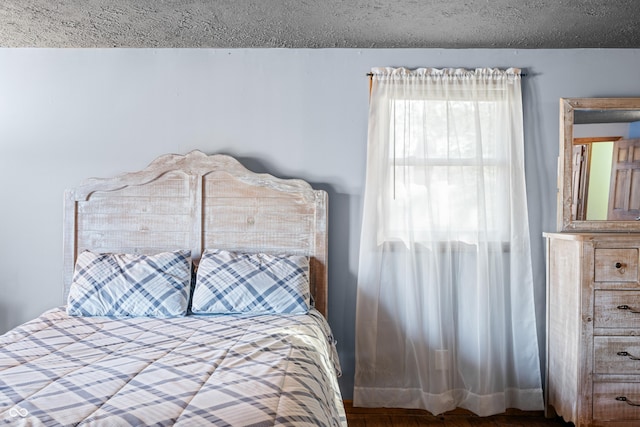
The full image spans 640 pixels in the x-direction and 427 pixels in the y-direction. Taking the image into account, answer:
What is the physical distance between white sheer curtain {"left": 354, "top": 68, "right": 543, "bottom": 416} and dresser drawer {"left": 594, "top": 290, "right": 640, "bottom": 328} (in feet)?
1.31

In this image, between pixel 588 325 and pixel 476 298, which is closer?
pixel 588 325

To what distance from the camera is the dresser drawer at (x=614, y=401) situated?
2.34 metres

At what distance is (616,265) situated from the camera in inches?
92.0

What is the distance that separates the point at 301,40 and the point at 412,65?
2.18 feet

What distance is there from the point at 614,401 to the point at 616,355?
229 millimetres

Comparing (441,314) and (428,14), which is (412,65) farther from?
(441,314)

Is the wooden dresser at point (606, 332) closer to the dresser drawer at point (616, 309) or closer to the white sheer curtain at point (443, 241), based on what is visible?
the dresser drawer at point (616, 309)

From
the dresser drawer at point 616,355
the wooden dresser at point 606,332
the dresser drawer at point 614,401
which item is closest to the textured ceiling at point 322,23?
the wooden dresser at point 606,332

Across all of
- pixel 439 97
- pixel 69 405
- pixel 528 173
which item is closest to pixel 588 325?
pixel 528 173

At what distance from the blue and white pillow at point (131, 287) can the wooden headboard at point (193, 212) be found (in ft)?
0.77

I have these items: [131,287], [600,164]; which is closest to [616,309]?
[600,164]

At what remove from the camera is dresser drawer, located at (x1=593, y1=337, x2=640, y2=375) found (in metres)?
2.33

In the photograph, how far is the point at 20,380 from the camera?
4.58 ft

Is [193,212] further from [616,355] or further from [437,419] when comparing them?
[616,355]
